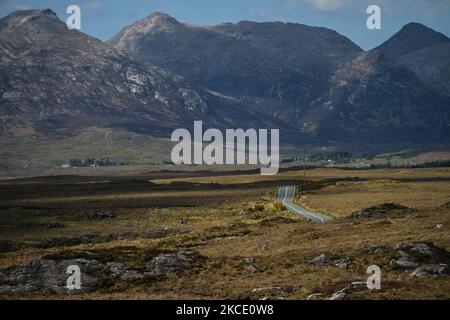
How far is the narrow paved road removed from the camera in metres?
82.9

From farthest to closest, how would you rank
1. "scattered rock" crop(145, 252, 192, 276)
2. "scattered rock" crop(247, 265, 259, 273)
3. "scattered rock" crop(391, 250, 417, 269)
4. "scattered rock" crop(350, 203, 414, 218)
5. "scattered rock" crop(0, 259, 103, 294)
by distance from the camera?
"scattered rock" crop(350, 203, 414, 218), "scattered rock" crop(145, 252, 192, 276), "scattered rock" crop(247, 265, 259, 273), "scattered rock" crop(391, 250, 417, 269), "scattered rock" crop(0, 259, 103, 294)

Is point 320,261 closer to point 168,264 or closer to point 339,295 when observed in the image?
point 168,264

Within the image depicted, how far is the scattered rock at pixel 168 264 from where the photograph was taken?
46.2 metres

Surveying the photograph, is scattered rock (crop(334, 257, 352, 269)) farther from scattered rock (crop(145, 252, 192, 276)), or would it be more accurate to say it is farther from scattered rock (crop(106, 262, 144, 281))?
scattered rock (crop(106, 262, 144, 281))

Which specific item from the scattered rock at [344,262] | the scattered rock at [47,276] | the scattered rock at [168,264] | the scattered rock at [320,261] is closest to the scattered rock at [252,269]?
the scattered rock at [320,261]

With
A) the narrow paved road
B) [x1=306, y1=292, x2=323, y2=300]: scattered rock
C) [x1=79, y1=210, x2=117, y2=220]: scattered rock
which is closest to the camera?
[x1=306, y1=292, x2=323, y2=300]: scattered rock

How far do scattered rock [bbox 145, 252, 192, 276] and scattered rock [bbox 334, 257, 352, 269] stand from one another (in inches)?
407

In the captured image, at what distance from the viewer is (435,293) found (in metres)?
34.8

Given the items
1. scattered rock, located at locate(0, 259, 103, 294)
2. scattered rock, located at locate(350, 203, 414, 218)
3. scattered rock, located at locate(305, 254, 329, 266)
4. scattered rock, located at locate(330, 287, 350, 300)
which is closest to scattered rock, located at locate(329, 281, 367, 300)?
scattered rock, located at locate(330, 287, 350, 300)

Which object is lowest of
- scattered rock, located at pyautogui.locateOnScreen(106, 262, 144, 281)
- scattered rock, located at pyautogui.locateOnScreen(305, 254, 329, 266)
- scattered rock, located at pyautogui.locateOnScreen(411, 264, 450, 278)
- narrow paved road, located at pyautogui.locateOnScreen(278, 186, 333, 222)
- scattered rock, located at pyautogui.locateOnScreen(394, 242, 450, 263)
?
narrow paved road, located at pyautogui.locateOnScreen(278, 186, 333, 222)

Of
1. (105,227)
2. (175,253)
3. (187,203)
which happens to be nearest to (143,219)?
(105,227)

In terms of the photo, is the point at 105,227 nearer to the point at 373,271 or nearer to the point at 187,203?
the point at 187,203

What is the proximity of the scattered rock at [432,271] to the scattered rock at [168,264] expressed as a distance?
15.7 metres

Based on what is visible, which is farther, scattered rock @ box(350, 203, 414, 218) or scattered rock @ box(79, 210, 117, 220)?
scattered rock @ box(79, 210, 117, 220)
